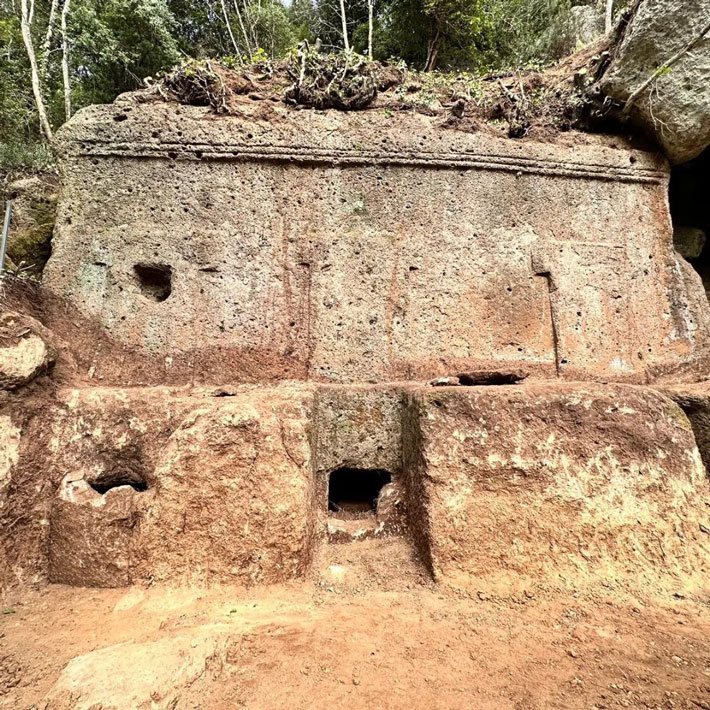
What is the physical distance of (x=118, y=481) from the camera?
288cm

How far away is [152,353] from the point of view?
3455 mm

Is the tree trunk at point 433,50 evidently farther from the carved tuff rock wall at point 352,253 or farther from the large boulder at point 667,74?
the carved tuff rock wall at point 352,253

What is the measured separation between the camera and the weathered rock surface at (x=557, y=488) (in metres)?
2.62

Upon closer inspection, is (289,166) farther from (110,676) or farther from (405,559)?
(110,676)

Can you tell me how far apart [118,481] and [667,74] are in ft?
18.8

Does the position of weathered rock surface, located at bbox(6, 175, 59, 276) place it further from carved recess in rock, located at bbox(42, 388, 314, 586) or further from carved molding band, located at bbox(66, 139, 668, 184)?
carved recess in rock, located at bbox(42, 388, 314, 586)

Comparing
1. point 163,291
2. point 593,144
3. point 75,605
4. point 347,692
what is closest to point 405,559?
point 347,692

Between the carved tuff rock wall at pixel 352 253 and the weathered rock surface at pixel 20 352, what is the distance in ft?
1.96

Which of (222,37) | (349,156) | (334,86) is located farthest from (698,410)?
(222,37)

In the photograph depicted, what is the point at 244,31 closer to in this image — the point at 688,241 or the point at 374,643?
the point at 688,241

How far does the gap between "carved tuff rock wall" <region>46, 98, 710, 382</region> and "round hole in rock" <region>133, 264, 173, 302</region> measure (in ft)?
0.06

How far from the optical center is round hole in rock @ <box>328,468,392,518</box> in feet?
10.9

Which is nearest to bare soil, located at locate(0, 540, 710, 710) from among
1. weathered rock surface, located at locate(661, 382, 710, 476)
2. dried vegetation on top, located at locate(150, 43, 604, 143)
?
weathered rock surface, located at locate(661, 382, 710, 476)

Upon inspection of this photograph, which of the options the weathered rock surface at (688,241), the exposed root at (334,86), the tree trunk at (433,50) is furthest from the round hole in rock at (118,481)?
the tree trunk at (433,50)
